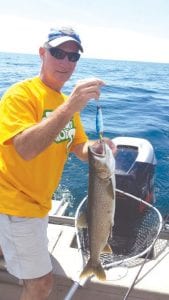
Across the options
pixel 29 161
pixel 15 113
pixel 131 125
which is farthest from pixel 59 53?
pixel 131 125

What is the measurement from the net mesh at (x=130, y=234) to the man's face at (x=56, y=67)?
1174 millimetres

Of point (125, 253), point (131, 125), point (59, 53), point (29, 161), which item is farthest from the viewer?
point (131, 125)

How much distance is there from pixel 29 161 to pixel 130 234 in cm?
155

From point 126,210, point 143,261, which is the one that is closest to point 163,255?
point 143,261

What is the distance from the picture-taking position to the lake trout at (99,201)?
96.7 inches

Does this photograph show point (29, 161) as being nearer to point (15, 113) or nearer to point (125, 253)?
point (15, 113)

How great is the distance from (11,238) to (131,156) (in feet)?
6.93

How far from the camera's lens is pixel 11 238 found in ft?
10.1

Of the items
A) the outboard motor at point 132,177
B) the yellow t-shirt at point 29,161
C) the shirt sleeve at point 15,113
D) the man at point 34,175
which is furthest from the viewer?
the outboard motor at point 132,177

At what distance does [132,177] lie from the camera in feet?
14.1

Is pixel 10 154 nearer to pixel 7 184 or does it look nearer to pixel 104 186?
pixel 7 184

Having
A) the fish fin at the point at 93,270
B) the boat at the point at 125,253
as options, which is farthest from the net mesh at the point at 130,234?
the fish fin at the point at 93,270

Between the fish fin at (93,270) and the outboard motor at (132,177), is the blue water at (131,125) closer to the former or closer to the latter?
the outboard motor at (132,177)

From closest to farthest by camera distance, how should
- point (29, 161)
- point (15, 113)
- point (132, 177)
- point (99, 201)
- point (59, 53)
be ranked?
point (99, 201)
point (15, 113)
point (29, 161)
point (59, 53)
point (132, 177)
